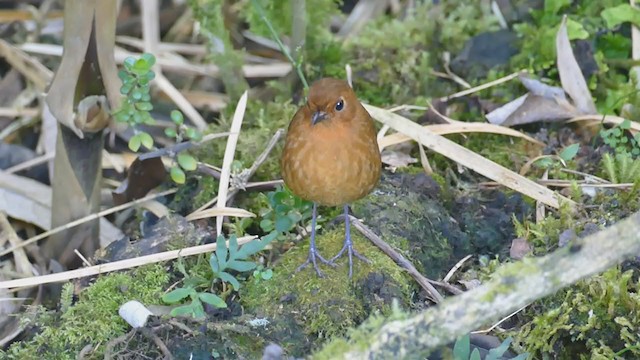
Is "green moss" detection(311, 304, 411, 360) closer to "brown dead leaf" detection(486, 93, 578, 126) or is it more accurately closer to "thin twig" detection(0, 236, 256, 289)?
"thin twig" detection(0, 236, 256, 289)

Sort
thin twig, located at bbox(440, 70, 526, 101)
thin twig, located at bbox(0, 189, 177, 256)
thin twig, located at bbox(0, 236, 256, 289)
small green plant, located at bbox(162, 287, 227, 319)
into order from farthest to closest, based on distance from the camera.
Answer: thin twig, located at bbox(440, 70, 526, 101) → thin twig, located at bbox(0, 189, 177, 256) → thin twig, located at bbox(0, 236, 256, 289) → small green plant, located at bbox(162, 287, 227, 319)

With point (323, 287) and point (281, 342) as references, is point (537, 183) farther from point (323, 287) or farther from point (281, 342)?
point (281, 342)

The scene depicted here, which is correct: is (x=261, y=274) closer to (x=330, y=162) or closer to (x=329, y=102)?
(x=330, y=162)

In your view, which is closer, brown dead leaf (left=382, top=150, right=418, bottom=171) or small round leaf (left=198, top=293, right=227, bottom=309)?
small round leaf (left=198, top=293, right=227, bottom=309)

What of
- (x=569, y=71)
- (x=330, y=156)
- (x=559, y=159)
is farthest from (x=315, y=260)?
(x=569, y=71)

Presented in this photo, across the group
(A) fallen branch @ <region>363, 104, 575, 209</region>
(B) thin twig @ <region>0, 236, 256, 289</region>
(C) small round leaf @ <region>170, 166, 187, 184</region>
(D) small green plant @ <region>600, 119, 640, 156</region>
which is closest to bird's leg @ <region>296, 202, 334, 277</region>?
(B) thin twig @ <region>0, 236, 256, 289</region>

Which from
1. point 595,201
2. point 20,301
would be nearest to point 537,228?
point 595,201

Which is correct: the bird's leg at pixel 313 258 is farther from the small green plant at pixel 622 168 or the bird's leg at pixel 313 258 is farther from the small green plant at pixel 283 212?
the small green plant at pixel 622 168
